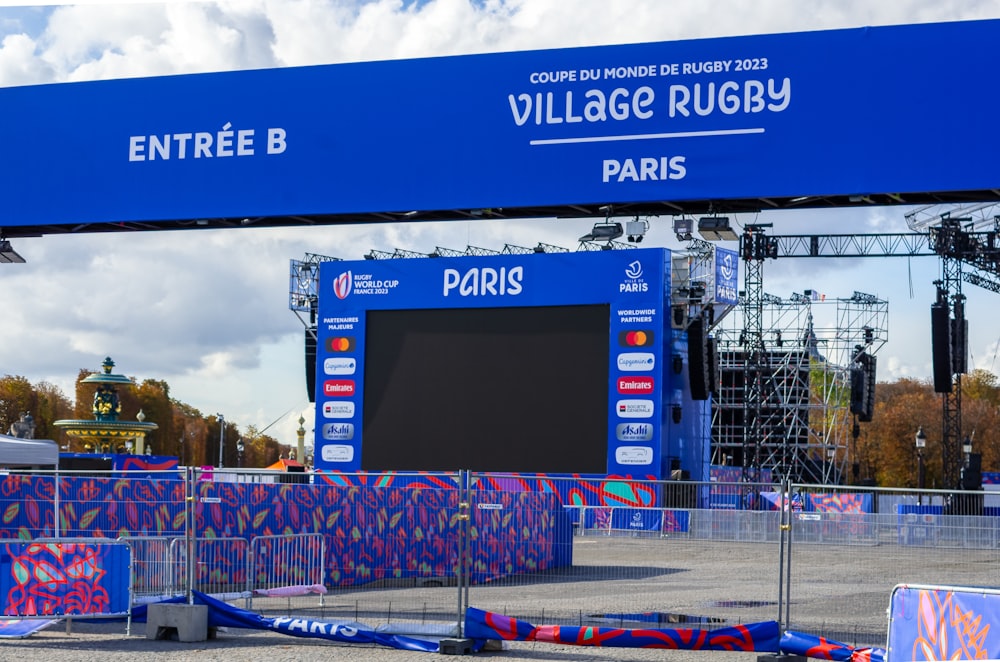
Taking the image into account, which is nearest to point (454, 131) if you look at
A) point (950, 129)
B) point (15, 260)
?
point (950, 129)

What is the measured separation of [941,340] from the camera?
38.7 meters

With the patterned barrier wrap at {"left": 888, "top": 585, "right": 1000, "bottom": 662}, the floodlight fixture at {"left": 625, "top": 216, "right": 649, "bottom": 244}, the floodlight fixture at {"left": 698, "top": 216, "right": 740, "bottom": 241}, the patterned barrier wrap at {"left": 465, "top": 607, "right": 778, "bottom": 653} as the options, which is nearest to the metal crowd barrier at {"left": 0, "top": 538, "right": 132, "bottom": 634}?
the patterned barrier wrap at {"left": 465, "top": 607, "right": 778, "bottom": 653}

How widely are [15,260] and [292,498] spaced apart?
17.7ft

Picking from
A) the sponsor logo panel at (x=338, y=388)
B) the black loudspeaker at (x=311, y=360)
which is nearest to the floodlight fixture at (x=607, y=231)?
the sponsor logo panel at (x=338, y=388)

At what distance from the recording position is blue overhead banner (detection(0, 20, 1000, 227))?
11.2 meters

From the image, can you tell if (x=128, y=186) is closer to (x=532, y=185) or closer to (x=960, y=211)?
(x=532, y=185)

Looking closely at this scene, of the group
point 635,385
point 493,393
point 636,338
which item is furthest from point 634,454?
point 493,393

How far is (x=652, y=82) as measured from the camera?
11.7m

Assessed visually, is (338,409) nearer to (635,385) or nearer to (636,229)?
(635,385)

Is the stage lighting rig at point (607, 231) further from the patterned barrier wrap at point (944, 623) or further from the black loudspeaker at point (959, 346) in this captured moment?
the black loudspeaker at point (959, 346)

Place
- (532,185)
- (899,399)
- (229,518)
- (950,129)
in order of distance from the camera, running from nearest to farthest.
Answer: (950,129) → (532,185) → (229,518) → (899,399)

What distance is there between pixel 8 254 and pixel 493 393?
78.8 ft

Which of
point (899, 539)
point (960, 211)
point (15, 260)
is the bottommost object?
point (899, 539)

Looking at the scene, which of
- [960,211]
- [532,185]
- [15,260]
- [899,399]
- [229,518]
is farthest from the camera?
[899,399]
